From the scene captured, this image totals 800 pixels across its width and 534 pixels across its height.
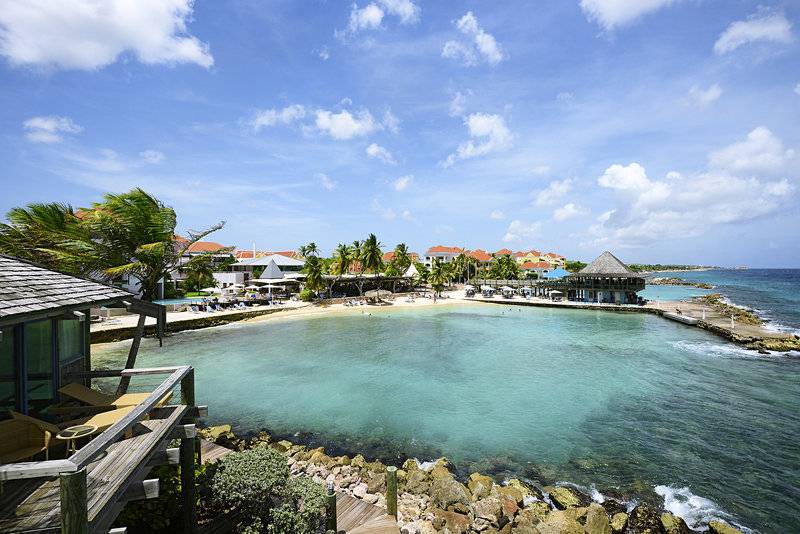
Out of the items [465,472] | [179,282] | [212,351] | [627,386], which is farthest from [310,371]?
[179,282]

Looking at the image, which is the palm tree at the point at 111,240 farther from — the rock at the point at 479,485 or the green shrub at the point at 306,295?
the green shrub at the point at 306,295

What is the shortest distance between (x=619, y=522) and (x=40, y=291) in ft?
42.9

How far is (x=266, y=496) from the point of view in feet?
23.6

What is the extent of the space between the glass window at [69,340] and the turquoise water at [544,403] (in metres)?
7.58

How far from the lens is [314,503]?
7.18 meters

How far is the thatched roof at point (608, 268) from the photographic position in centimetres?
5044

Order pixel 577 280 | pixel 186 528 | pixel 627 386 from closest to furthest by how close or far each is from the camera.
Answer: pixel 186 528 → pixel 627 386 → pixel 577 280

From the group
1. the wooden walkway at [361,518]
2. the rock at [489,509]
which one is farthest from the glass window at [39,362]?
the rock at [489,509]

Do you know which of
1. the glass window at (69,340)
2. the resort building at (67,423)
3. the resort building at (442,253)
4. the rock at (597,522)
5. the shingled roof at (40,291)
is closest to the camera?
the resort building at (67,423)

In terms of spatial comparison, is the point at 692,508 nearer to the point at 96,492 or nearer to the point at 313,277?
the point at 96,492

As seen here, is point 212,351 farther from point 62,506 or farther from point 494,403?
point 62,506

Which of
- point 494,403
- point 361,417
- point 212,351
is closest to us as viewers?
point 361,417

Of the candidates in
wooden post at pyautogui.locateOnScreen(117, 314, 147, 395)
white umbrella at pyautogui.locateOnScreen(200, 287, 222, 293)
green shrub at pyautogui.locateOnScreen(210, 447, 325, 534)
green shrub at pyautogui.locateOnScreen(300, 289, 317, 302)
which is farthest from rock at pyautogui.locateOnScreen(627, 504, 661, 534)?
white umbrella at pyautogui.locateOnScreen(200, 287, 222, 293)

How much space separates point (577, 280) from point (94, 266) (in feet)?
183
